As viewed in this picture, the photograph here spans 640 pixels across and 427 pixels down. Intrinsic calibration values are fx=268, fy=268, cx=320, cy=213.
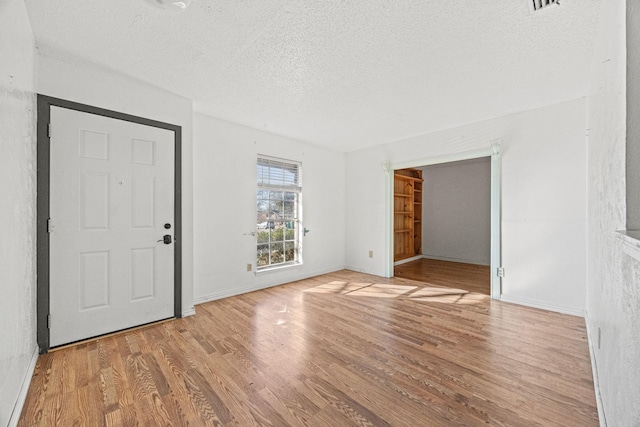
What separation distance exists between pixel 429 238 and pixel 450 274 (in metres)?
2.03

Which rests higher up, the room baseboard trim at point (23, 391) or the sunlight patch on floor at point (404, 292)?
the room baseboard trim at point (23, 391)

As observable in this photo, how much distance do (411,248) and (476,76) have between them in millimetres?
4764

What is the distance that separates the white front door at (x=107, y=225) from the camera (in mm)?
2275

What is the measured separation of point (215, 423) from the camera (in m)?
1.47

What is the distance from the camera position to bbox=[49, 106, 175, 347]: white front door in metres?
2.28

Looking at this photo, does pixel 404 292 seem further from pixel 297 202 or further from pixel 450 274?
pixel 297 202

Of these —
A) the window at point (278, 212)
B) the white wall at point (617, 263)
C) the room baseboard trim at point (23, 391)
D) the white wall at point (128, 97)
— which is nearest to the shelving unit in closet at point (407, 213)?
the window at point (278, 212)

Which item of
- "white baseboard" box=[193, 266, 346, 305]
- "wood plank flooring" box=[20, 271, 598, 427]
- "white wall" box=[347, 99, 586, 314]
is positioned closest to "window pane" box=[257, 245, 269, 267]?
"white baseboard" box=[193, 266, 346, 305]

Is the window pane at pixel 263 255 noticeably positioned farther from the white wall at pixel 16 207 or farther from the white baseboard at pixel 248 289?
the white wall at pixel 16 207

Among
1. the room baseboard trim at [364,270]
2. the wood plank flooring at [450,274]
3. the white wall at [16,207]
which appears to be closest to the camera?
the white wall at [16,207]

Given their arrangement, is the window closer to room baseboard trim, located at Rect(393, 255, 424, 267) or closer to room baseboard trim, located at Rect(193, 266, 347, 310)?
room baseboard trim, located at Rect(193, 266, 347, 310)

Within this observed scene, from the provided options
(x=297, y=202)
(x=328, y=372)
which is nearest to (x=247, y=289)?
(x=297, y=202)

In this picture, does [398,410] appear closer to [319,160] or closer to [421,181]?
[319,160]

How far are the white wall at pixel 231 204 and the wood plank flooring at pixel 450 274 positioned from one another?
2.02m
